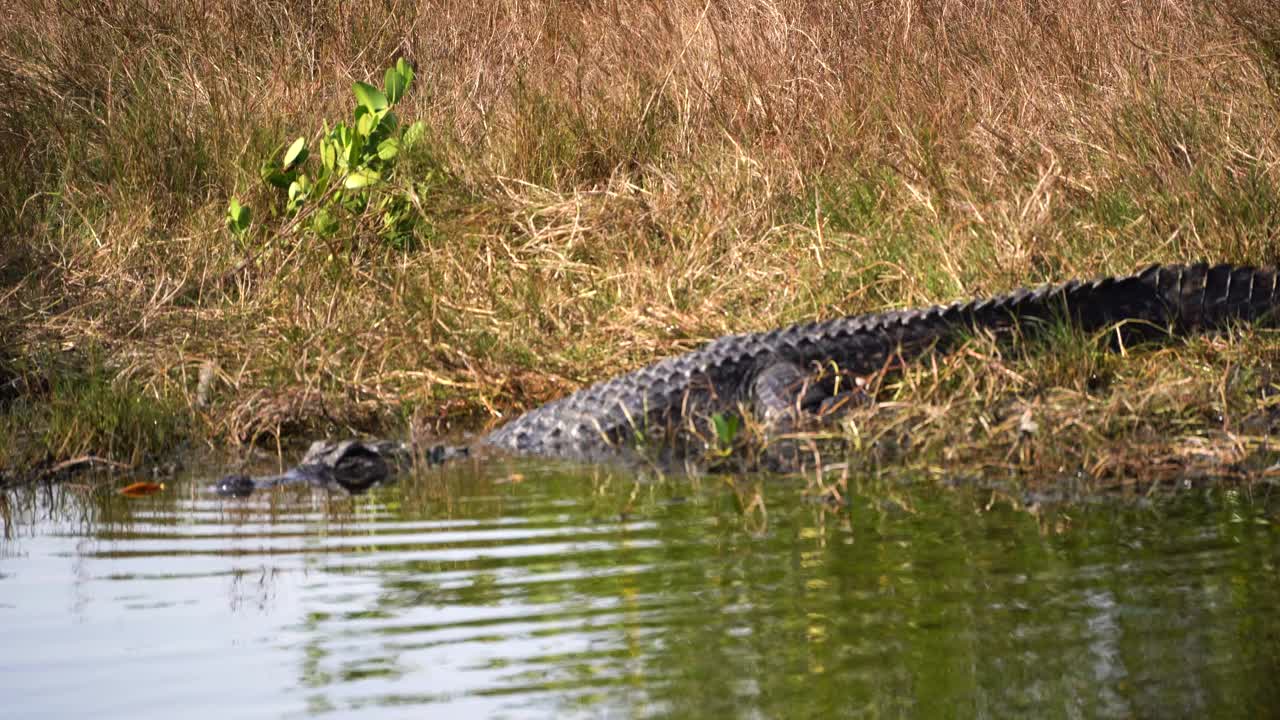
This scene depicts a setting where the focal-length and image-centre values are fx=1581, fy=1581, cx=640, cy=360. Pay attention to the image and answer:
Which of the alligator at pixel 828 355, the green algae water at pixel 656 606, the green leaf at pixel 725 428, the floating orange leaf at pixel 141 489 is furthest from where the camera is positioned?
the alligator at pixel 828 355

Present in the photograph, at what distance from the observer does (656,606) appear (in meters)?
3.32

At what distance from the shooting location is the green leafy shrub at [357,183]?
753 centimetres

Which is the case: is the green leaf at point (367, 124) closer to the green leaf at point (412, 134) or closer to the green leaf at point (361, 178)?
the green leaf at point (361, 178)

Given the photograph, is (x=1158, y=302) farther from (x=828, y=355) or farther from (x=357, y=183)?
(x=357, y=183)

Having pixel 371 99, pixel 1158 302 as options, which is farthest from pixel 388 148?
pixel 1158 302

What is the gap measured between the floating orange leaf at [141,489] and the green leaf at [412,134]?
10.4 feet

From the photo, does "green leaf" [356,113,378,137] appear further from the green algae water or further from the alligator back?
the green algae water

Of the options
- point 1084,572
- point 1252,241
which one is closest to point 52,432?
point 1084,572

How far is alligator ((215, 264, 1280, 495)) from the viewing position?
560 cm

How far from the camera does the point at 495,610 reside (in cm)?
333

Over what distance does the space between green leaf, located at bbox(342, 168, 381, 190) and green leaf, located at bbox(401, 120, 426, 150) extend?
0.40m

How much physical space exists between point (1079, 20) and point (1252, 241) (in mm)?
2918

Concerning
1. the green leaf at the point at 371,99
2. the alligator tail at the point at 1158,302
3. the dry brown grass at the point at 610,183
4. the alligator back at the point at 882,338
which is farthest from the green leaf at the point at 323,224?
the alligator tail at the point at 1158,302

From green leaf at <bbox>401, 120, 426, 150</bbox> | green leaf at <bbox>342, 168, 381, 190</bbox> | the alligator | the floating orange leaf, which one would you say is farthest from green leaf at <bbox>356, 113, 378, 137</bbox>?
the floating orange leaf
